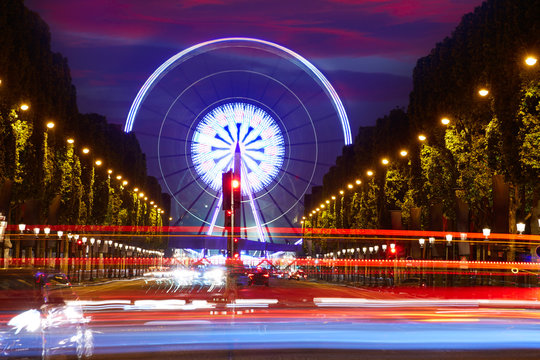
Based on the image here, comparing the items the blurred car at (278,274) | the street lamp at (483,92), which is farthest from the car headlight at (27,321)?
the blurred car at (278,274)

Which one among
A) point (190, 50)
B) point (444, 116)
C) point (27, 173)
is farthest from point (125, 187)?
point (444, 116)

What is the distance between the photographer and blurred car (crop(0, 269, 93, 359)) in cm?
1369

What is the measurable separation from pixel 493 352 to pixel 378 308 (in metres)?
13.0

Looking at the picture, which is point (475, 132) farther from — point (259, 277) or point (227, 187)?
point (227, 187)

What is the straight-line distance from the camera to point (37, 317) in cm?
1399

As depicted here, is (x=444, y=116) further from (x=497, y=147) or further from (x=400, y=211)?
(x=400, y=211)

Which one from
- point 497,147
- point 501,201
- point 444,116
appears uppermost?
point 444,116

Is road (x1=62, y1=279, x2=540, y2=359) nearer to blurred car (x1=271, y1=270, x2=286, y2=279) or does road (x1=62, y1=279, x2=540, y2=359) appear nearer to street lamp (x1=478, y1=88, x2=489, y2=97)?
street lamp (x1=478, y1=88, x2=489, y2=97)

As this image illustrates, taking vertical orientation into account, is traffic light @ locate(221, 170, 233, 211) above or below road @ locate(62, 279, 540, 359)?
above

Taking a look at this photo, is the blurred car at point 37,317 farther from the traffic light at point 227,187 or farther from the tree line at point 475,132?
the tree line at point 475,132

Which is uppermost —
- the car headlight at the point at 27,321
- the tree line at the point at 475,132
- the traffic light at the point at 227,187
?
the tree line at the point at 475,132

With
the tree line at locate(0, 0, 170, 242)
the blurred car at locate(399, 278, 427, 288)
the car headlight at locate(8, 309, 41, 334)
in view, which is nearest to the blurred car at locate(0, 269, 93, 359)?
the car headlight at locate(8, 309, 41, 334)

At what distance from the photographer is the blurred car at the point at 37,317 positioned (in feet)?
44.9

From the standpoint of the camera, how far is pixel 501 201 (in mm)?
43406
